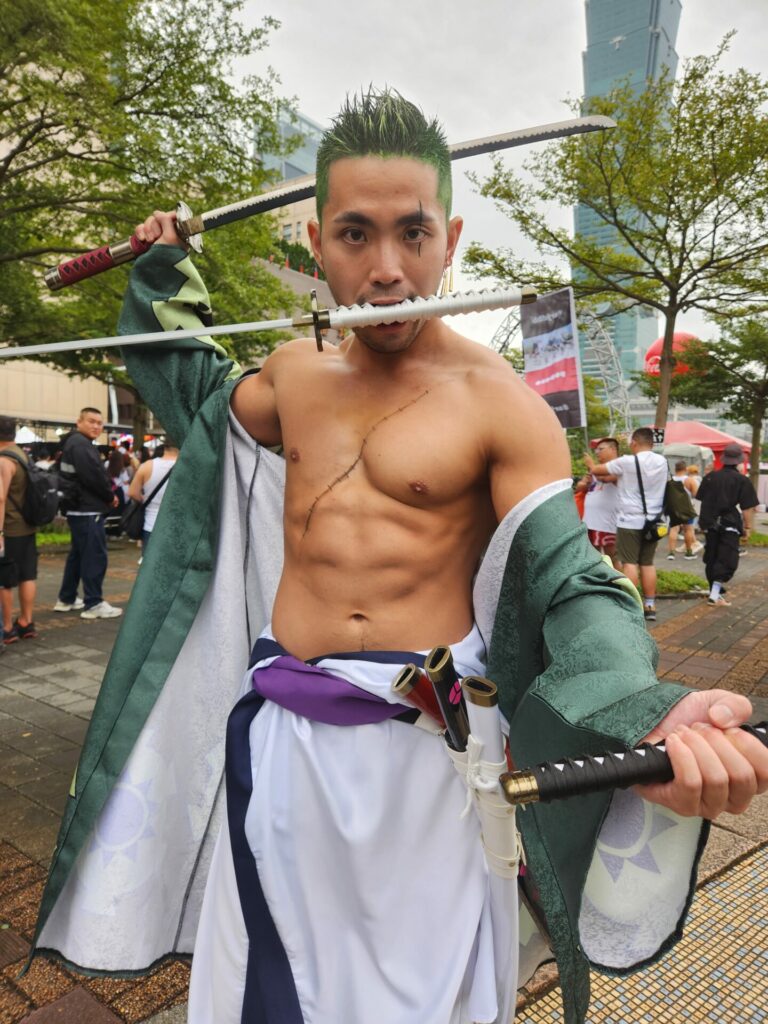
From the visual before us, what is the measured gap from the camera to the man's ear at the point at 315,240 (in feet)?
4.84

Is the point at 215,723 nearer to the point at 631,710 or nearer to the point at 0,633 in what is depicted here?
the point at 631,710

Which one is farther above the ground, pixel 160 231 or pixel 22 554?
pixel 160 231

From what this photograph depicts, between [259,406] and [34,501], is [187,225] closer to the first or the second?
[259,406]

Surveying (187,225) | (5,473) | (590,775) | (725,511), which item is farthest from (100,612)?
(590,775)

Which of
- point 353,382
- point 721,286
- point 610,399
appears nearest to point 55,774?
point 353,382

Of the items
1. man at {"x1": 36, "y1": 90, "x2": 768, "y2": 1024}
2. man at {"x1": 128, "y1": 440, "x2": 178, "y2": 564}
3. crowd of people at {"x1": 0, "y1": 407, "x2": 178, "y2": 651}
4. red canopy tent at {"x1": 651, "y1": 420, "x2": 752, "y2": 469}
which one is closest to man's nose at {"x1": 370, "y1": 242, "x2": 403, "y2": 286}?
man at {"x1": 36, "y1": 90, "x2": 768, "y2": 1024}

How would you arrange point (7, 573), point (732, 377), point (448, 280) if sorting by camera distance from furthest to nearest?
point (732, 377) < point (7, 573) < point (448, 280)

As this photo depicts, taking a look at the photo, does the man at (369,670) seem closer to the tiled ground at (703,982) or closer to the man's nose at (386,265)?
the man's nose at (386,265)

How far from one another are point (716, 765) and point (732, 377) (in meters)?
23.5

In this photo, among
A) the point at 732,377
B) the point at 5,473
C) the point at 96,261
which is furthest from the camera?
the point at 732,377

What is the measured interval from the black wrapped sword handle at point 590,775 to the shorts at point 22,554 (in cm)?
596

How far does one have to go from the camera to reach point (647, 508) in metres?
6.94

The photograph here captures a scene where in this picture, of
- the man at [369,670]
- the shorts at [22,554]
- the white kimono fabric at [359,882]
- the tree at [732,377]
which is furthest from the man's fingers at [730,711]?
the tree at [732,377]

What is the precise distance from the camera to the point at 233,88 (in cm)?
866
